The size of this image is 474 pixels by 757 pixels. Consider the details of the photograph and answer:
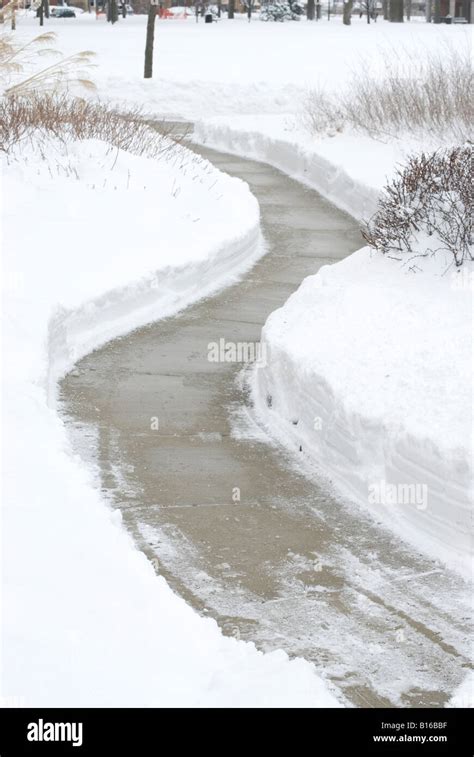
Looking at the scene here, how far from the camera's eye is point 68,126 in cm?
1464

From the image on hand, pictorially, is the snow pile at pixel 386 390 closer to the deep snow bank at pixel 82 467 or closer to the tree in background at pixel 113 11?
the deep snow bank at pixel 82 467

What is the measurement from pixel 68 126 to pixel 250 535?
9.71 m

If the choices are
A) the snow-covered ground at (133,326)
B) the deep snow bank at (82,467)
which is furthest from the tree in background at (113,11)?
the deep snow bank at (82,467)

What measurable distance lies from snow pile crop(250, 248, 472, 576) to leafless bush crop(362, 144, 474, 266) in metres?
0.20

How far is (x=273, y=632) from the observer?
515 centimetres

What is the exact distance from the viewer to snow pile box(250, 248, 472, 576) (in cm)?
622

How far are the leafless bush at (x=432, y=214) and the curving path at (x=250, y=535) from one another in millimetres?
1846

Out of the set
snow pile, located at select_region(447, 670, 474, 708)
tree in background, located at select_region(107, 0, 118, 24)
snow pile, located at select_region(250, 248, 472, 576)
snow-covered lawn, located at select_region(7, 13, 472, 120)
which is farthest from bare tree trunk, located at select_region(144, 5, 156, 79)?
snow pile, located at select_region(447, 670, 474, 708)

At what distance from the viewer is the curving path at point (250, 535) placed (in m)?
5.06
